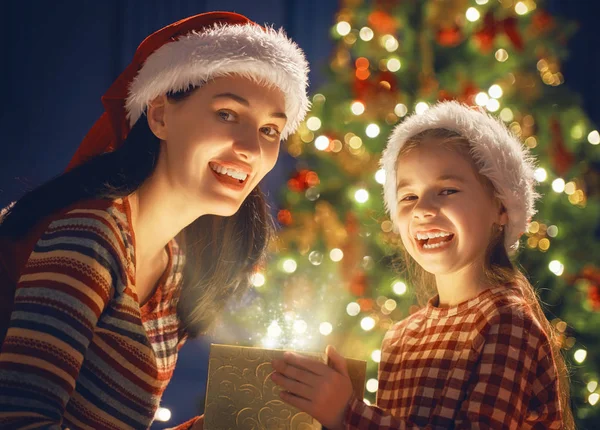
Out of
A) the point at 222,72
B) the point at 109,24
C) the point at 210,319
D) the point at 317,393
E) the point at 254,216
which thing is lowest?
the point at 317,393

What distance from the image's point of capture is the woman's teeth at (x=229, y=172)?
4.71 ft

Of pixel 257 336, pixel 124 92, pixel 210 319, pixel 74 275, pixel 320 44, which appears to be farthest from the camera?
pixel 320 44

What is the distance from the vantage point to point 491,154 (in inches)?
59.9

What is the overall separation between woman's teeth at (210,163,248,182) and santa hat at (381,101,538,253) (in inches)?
16.8

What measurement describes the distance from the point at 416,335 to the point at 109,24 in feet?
9.15

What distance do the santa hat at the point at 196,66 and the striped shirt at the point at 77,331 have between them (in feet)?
0.89

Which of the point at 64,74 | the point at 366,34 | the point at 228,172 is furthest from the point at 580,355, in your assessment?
the point at 64,74

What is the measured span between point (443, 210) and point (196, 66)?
0.68 metres

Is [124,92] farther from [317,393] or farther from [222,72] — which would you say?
[317,393]

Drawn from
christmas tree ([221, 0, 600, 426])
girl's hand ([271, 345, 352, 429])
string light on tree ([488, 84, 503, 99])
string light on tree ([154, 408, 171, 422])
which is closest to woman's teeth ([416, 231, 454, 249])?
girl's hand ([271, 345, 352, 429])

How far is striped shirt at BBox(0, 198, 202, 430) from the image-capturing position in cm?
107

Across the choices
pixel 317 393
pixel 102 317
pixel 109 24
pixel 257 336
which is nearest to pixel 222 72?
pixel 102 317

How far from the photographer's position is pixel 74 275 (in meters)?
1.17

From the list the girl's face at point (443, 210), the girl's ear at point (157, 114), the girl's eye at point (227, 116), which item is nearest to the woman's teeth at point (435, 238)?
the girl's face at point (443, 210)
